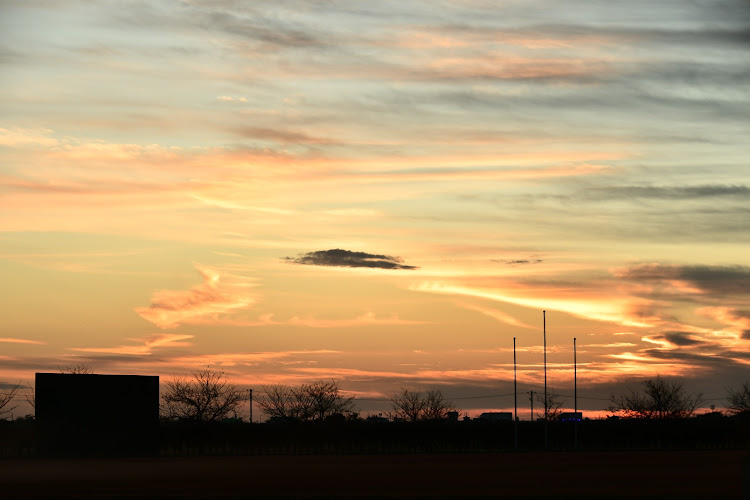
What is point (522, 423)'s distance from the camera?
375ft

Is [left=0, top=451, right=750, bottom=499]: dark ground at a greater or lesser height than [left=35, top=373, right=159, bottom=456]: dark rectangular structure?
lesser

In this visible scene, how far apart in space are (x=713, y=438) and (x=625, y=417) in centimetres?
3159

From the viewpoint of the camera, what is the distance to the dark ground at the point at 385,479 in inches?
1379

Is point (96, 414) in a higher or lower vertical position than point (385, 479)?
higher

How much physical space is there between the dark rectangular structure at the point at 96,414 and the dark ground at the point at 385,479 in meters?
11.7

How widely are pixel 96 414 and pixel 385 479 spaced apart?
36.8 metres

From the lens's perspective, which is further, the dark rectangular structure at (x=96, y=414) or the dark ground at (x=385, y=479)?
the dark rectangular structure at (x=96, y=414)

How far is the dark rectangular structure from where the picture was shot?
7225 cm

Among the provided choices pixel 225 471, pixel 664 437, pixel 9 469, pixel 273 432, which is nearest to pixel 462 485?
pixel 225 471

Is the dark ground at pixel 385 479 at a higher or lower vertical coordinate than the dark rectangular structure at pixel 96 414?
lower

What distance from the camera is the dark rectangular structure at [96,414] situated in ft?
237

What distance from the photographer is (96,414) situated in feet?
241

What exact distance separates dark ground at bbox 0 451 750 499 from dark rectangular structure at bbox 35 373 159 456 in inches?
461

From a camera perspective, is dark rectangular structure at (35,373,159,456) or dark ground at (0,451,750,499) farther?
dark rectangular structure at (35,373,159,456)
